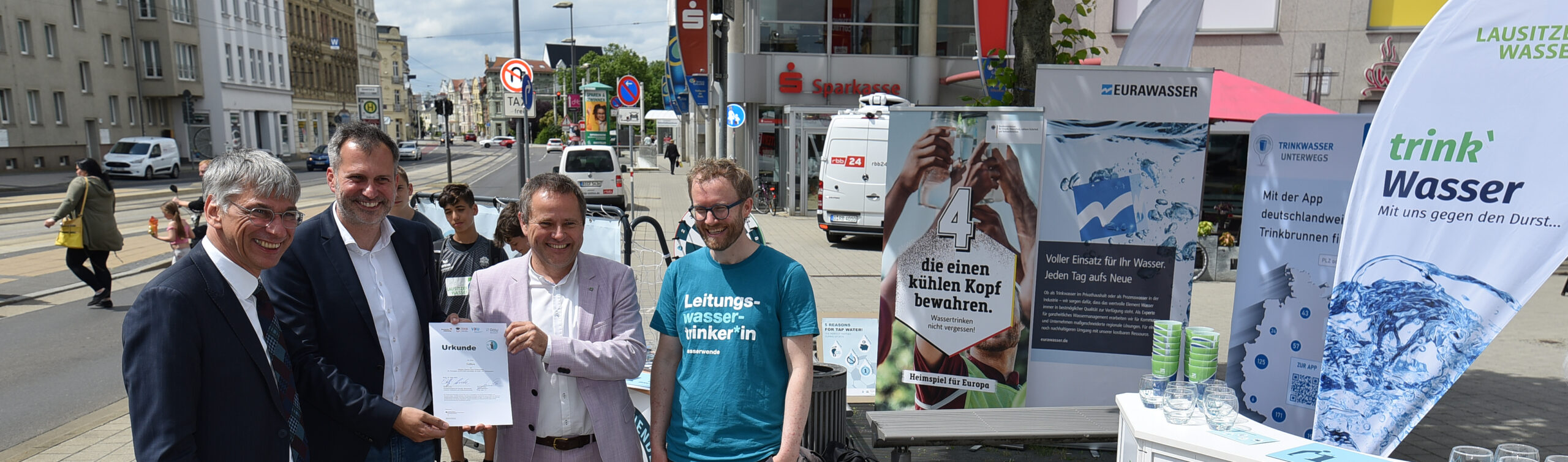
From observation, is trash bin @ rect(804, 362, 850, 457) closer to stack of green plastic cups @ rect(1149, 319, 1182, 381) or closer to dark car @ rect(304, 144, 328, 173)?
stack of green plastic cups @ rect(1149, 319, 1182, 381)

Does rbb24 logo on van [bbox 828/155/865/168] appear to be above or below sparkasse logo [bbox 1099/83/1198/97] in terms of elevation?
below

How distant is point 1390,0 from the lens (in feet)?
45.9

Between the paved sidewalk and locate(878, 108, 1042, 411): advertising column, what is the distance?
0.49 m

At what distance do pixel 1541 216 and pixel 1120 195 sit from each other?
2.04 m

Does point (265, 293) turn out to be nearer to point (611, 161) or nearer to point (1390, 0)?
point (1390, 0)

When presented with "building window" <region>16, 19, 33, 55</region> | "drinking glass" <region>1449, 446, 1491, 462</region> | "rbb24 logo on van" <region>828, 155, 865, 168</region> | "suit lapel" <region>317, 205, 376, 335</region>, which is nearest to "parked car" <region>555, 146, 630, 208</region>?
"rbb24 logo on van" <region>828, 155, 865, 168</region>

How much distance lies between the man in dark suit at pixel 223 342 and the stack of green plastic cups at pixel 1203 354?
12.0 feet

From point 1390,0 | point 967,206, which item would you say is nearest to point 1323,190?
point 967,206

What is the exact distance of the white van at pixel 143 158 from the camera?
3095 cm

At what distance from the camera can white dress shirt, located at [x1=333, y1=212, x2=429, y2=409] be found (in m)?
2.65

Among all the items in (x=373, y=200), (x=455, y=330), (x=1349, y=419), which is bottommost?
(x=1349, y=419)

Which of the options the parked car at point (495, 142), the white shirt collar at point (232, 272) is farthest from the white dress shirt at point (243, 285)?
the parked car at point (495, 142)

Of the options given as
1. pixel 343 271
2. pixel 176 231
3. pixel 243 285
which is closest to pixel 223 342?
pixel 243 285

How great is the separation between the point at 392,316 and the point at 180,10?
52.1 metres
